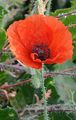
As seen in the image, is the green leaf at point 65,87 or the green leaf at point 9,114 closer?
the green leaf at point 9,114

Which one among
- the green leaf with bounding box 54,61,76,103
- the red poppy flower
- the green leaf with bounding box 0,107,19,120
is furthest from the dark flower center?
the green leaf with bounding box 54,61,76,103

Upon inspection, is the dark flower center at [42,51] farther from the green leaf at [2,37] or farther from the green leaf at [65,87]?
the green leaf at [65,87]

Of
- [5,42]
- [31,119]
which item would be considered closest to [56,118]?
[31,119]

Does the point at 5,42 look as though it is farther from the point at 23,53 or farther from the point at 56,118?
the point at 23,53

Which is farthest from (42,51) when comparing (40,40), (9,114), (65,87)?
(65,87)

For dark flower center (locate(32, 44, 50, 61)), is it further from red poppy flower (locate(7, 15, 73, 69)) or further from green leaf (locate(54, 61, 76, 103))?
green leaf (locate(54, 61, 76, 103))

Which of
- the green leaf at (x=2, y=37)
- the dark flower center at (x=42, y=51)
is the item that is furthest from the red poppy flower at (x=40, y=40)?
the green leaf at (x=2, y=37)

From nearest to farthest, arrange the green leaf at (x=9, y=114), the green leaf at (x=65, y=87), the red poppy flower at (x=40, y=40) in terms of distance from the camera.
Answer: the red poppy flower at (x=40, y=40), the green leaf at (x=9, y=114), the green leaf at (x=65, y=87)

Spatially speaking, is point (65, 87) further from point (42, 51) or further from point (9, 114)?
point (42, 51)

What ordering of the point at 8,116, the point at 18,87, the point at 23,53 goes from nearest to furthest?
1. the point at 23,53
2. the point at 8,116
3. the point at 18,87
